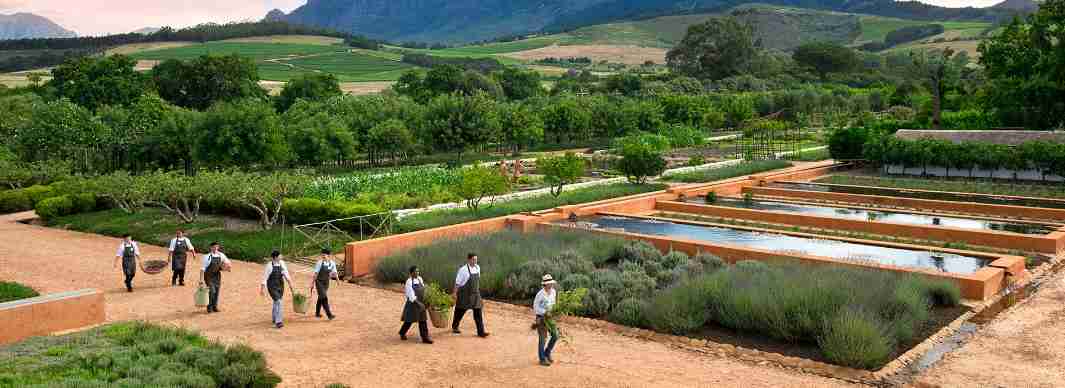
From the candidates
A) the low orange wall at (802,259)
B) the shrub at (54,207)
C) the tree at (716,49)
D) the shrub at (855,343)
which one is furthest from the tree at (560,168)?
the tree at (716,49)

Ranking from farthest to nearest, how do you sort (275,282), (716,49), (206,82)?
(716,49), (206,82), (275,282)

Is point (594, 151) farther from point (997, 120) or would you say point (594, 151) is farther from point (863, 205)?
point (863, 205)

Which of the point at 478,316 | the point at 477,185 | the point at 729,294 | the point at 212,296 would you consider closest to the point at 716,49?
the point at 477,185

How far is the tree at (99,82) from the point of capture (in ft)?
191

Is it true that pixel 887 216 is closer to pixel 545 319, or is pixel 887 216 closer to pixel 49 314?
pixel 545 319

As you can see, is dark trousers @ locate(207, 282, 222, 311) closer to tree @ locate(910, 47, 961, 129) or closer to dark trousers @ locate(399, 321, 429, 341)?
dark trousers @ locate(399, 321, 429, 341)

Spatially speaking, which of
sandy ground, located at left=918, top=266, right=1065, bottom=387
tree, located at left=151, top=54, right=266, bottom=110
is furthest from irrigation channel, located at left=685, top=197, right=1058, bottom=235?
tree, located at left=151, top=54, right=266, bottom=110

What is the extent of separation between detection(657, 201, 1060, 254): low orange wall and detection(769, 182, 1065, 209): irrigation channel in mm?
6681

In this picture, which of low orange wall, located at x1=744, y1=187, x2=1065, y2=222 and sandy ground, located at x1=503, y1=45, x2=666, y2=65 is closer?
low orange wall, located at x1=744, y1=187, x2=1065, y2=222

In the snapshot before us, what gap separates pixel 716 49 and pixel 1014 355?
327ft

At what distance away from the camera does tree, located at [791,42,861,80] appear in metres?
103

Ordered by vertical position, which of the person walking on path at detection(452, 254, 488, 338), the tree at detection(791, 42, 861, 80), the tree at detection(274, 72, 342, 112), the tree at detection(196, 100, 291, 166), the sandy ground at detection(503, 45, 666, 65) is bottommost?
the person walking on path at detection(452, 254, 488, 338)

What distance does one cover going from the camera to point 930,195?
26.8 meters

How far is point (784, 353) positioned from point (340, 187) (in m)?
19.7
